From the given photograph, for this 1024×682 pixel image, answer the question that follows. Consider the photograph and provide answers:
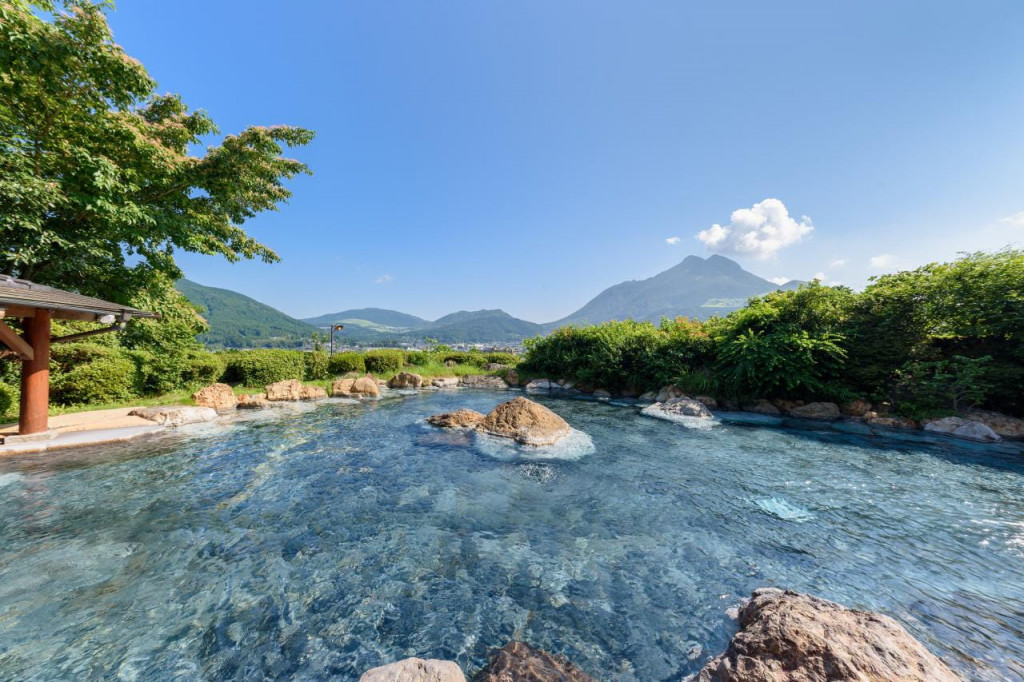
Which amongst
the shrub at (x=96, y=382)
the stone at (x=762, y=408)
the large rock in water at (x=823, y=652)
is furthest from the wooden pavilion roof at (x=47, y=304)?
the stone at (x=762, y=408)

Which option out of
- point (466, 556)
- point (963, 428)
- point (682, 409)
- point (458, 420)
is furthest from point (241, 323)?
point (963, 428)

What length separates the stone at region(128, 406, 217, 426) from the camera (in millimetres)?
9836

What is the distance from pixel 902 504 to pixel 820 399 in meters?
8.74

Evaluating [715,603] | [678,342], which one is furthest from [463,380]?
[715,603]

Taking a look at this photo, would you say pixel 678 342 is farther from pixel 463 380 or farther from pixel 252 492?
pixel 252 492

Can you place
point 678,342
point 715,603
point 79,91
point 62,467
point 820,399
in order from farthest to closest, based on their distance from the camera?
1. point 678,342
2. point 820,399
3. point 79,91
4. point 62,467
5. point 715,603

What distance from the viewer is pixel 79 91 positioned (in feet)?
29.0

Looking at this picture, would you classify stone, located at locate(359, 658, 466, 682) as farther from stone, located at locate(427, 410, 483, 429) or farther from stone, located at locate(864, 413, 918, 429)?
stone, located at locate(864, 413, 918, 429)

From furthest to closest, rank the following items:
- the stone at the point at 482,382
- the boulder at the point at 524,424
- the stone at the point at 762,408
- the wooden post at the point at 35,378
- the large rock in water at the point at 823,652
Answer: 1. the stone at the point at 482,382
2. the stone at the point at 762,408
3. the boulder at the point at 524,424
4. the wooden post at the point at 35,378
5. the large rock in water at the point at 823,652

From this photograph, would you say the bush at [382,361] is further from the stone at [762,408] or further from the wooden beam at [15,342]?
the stone at [762,408]

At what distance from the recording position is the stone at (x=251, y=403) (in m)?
12.9

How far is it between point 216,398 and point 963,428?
23.9m

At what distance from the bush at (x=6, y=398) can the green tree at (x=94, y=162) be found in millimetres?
3135

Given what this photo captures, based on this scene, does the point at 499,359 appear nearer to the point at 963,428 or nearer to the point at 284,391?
the point at 284,391
